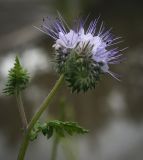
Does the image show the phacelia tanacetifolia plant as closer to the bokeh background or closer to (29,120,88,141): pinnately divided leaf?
(29,120,88,141): pinnately divided leaf

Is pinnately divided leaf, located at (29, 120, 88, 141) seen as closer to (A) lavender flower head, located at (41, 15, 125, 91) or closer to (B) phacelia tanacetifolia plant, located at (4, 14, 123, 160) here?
(B) phacelia tanacetifolia plant, located at (4, 14, 123, 160)

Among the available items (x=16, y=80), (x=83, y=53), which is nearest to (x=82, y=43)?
(x=83, y=53)

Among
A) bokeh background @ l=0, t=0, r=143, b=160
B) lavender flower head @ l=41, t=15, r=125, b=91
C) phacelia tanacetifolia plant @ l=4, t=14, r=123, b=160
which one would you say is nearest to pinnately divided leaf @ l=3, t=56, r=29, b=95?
phacelia tanacetifolia plant @ l=4, t=14, r=123, b=160

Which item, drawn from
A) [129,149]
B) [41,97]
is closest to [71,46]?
[129,149]

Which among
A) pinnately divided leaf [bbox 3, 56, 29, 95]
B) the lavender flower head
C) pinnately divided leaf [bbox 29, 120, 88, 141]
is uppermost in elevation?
the lavender flower head

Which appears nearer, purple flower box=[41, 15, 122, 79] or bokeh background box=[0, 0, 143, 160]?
purple flower box=[41, 15, 122, 79]

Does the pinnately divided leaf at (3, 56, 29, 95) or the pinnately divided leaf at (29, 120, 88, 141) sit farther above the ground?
the pinnately divided leaf at (3, 56, 29, 95)

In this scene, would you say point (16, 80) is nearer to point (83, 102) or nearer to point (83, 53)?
point (83, 53)
